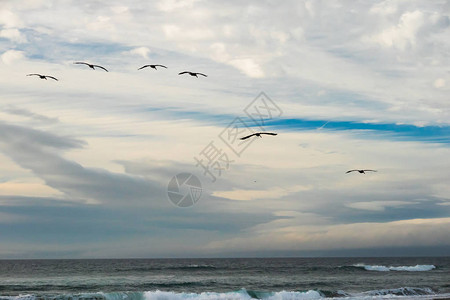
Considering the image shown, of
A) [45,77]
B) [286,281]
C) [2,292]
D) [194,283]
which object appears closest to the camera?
[45,77]

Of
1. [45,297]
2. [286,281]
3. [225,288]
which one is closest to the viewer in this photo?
[45,297]

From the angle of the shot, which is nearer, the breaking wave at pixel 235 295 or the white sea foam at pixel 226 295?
the breaking wave at pixel 235 295

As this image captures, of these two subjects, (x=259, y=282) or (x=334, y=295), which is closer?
(x=334, y=295)

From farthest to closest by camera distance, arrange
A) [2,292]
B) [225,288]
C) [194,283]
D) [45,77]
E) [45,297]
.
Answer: [194,283], [225,288], [2,292], [45,297], [45,77]

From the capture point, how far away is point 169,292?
150 feet

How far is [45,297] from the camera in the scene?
141ft

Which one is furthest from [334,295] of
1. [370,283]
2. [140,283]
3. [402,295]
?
[140,283]

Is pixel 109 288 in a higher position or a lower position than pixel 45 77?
lower

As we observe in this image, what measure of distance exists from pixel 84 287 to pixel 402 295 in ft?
101

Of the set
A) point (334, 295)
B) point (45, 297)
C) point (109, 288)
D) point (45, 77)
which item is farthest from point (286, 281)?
point (45, 77)

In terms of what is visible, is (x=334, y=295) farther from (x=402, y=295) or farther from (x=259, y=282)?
(x=259, y=282)

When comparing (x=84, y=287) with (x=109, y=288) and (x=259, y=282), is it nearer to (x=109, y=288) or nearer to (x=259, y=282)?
(x=109, y=288)

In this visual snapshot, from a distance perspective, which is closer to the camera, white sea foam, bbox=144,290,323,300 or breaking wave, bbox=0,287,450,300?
breaking wave, bbox=0,287,450,300

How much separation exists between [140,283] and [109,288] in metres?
5.43
